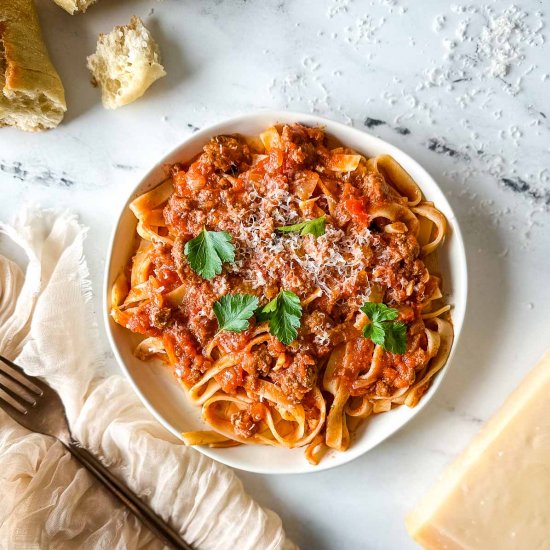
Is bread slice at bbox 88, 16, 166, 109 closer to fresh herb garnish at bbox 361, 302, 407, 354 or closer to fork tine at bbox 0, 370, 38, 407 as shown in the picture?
fork tine at bbox 0, 370, 38, 407

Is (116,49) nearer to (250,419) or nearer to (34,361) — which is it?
(34,361)

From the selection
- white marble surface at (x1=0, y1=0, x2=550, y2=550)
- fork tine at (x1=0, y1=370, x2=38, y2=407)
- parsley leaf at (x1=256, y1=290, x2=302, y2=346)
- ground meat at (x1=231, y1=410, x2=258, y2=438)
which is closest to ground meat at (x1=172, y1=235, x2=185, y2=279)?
parsley leaf at (x1=256, y1=290, x2=302, y2=346)

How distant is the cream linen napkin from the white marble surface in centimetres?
45

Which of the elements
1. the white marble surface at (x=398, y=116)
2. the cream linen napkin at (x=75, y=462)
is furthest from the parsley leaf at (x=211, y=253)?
the cream linen napkin at (x=75, y=462)

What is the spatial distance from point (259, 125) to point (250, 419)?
191 centimetres

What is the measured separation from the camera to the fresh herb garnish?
13.6 ft

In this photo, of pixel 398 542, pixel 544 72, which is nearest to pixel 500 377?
pixel 398 542

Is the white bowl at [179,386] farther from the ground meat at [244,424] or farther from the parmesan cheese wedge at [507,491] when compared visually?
the parmesan cheese wedge at [507,491]

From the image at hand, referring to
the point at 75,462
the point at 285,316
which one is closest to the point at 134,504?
the point at 75,462

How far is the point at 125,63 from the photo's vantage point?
15.5ft

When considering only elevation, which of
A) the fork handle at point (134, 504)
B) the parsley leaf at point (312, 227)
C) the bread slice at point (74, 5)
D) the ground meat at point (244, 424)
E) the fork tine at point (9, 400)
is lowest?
the fork handle at point (134, 504)

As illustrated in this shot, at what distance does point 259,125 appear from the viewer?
4512 mm

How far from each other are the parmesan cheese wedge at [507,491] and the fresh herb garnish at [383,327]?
918mm

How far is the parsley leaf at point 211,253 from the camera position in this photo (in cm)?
422
